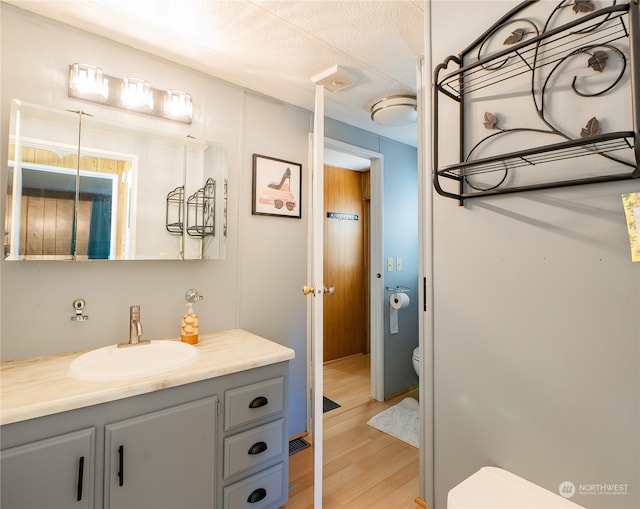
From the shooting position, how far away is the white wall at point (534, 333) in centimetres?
89

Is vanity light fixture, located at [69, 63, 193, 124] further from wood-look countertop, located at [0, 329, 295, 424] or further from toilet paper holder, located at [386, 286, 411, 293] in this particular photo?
toilet paper holder, located at [386, 286, 411, 293]

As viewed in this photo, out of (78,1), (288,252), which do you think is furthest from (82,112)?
(288,252)

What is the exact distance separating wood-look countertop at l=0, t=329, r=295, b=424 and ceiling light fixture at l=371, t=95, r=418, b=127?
1.68 metres

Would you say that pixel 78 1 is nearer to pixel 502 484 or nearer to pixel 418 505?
pixel 502 484

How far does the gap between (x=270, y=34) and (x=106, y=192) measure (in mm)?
1087

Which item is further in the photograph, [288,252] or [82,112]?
[288,252]

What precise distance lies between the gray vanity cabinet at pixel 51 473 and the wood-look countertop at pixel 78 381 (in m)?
0.11

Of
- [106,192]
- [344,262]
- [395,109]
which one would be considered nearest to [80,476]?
[106,192]

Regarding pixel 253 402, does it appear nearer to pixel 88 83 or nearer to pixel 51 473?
pixel 51 473

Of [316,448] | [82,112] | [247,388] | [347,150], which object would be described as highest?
[347,150]

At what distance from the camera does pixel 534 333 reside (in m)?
1.05

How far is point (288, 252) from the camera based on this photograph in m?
2.25

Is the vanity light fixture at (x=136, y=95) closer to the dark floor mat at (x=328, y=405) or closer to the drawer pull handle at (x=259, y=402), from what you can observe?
the drawer pull handle at (x=259, y=402)

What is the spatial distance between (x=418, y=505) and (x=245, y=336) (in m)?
1.24
